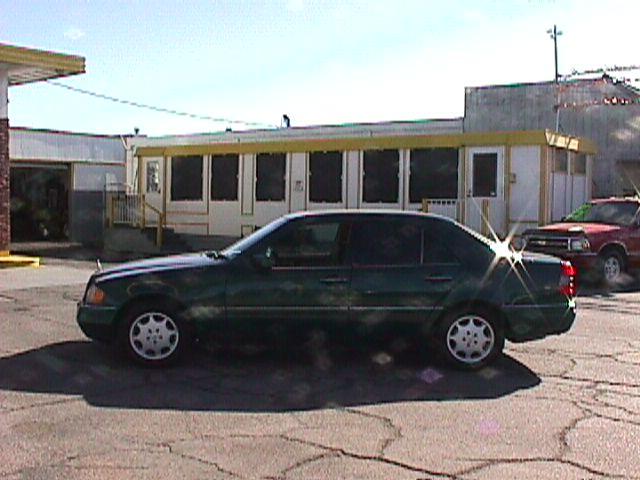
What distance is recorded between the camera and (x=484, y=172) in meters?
20.5

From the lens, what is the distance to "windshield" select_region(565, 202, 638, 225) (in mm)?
16531

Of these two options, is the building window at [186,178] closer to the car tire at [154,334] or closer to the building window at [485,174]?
the building window at [485,174]

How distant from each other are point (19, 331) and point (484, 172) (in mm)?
13595

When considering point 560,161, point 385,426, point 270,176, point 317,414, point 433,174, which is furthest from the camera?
point 270,176

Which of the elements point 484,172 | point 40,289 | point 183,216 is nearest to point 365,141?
point 484,172

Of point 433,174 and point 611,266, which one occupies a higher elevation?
point 433,174

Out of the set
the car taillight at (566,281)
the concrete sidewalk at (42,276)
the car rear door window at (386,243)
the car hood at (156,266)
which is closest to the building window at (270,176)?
the concrete sidewalk at (42,276)

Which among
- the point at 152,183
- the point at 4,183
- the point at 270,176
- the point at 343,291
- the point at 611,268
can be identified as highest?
the point at 270,176

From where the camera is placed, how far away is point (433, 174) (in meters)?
21.2

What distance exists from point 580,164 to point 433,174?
4070mm

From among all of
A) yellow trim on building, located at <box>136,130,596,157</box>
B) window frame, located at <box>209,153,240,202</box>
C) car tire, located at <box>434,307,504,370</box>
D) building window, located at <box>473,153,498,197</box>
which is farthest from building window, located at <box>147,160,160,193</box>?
car tire, located at <box>434,307,504,370</box>

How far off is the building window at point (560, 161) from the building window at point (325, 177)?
570 centimetres

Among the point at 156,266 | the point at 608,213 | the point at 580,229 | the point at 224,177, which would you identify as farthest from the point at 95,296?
the point at 224,177

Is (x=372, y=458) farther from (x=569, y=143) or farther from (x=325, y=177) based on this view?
(x=325, y=177)
